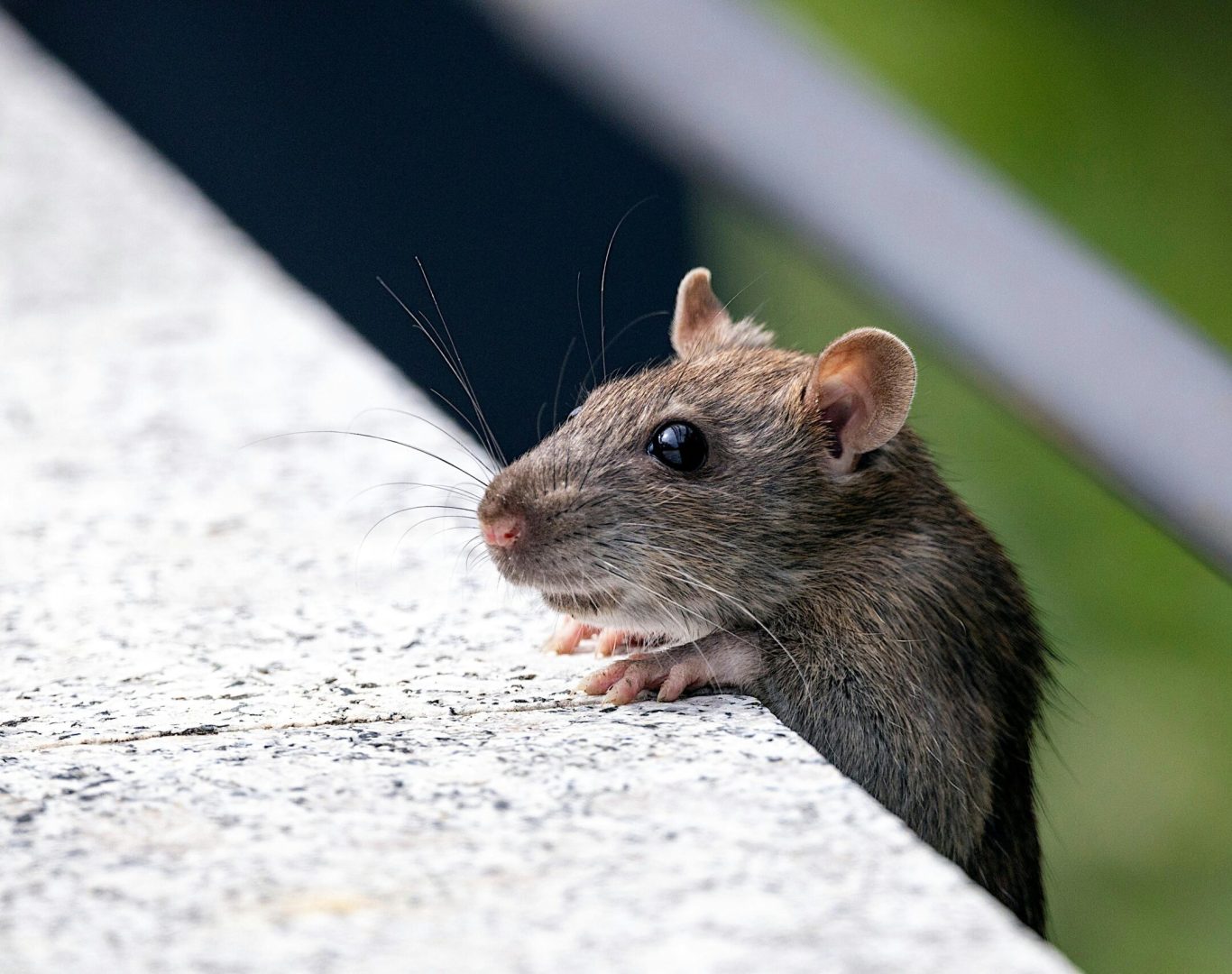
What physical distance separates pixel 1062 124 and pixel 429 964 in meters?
7.44

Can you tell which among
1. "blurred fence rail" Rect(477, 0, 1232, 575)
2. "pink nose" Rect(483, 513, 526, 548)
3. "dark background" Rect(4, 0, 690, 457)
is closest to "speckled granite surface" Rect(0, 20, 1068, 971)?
"pink nose" Rect(483, 513, 526, 548)

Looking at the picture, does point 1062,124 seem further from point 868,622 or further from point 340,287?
point 868,622

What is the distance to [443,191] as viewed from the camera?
6.04 m

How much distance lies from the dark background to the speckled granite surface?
153 cm

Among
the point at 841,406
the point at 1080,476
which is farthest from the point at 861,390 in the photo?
the point at 1080,476

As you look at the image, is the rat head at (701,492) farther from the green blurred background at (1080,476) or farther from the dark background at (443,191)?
the green blurred background at (1080,476)

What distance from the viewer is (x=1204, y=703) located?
24.1 ft

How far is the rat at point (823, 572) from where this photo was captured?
2.82 metres

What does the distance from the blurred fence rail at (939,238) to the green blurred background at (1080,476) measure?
4.62 m

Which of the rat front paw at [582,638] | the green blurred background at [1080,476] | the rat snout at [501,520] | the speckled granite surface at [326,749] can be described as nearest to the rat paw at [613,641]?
the rat front paw at [582,638]

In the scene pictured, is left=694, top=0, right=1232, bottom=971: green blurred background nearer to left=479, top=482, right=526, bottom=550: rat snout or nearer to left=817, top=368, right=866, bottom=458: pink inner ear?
left=817, top=368, right=866, bottom=458: pink inner ear

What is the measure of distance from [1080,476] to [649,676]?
4430 mm

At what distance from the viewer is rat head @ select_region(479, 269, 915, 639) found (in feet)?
9.45

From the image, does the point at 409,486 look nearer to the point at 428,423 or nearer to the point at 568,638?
the point at 428,423
